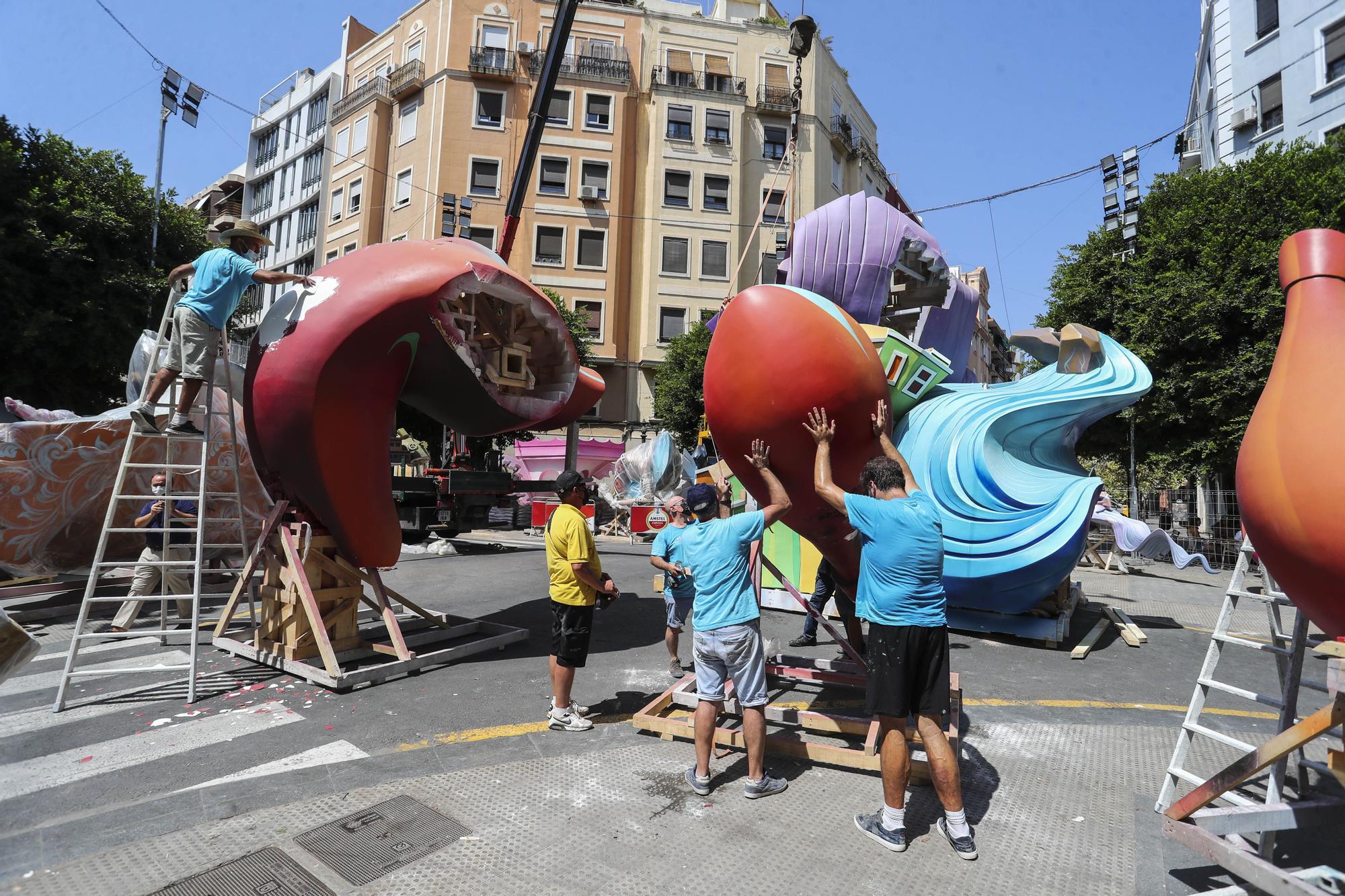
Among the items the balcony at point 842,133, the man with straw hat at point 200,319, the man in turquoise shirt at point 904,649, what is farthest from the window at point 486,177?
the man in turquoise shirt at point 904,649

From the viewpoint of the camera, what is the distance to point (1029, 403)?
A: 24.3ft

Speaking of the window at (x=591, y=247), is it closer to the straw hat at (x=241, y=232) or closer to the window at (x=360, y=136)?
the window at (x=360, y=136)

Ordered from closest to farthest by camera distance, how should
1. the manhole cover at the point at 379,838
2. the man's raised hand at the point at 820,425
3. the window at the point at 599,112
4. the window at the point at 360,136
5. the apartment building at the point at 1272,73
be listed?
the manhole cover at the point at 379,838 → the man's raised hand at the point at 820,425 → the apartment building at the point at 1272,73 → the window at the point at 599,112 → the window at the point at 360,136

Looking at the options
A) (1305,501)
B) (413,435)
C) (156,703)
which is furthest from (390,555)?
(413,435)

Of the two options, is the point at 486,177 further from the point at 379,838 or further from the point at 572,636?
the point at 379,838

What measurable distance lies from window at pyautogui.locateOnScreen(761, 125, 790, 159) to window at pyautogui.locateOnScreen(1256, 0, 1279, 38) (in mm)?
15200

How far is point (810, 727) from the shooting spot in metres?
4.45

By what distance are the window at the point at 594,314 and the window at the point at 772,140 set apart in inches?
379

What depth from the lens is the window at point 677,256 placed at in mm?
28250

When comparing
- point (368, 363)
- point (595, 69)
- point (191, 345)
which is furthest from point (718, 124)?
point (191, 345)

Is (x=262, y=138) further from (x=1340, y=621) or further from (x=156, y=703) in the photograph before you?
(x=1340, y=621)

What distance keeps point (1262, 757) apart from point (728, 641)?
2308 mm

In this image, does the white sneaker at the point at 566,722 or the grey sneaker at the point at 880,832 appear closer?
the grey sneaker at the point at 880,832

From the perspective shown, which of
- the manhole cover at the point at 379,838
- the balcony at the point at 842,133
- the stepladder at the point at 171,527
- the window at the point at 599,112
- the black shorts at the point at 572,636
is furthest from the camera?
the balcony at the point at 842,133
